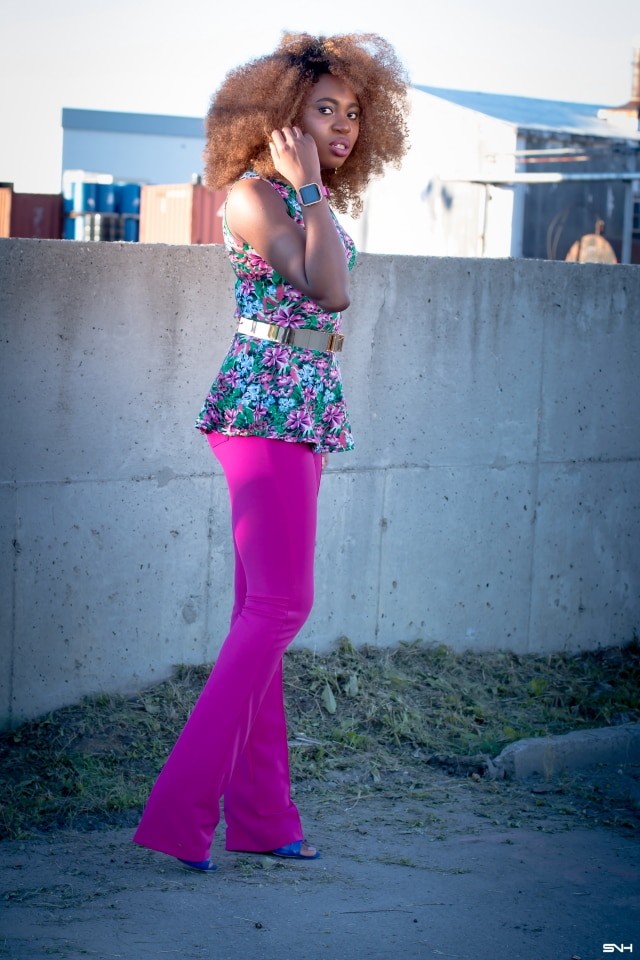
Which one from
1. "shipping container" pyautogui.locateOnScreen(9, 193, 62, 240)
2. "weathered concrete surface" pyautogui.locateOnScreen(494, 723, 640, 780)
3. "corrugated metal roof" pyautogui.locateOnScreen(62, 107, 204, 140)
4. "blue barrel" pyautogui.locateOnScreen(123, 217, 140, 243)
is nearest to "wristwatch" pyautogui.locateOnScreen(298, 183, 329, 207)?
"weathered concrete surface" pyautogui.locateOnScreen(494, 723, 640, 780)

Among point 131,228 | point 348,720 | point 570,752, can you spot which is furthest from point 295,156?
point 131,228

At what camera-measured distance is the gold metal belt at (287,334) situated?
311cm

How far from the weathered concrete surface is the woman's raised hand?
2.26 meters

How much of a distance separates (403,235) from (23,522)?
74.0ft

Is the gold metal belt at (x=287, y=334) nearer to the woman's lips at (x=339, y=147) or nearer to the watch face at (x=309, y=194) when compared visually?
the watch face at (x=309, y=194)

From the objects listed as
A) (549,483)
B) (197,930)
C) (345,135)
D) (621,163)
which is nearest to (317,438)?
(345,135)

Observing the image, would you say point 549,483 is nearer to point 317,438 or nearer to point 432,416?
point 432,416

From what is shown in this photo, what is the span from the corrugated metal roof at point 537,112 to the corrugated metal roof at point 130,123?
24.6 m

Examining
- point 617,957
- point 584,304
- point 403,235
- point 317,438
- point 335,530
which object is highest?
point 403,235

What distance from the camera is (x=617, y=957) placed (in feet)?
9.40

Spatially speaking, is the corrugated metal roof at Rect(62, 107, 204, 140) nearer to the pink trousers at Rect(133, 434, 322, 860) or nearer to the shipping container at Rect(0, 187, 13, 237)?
the shipping container at Rect(0, 187, 13, 237)

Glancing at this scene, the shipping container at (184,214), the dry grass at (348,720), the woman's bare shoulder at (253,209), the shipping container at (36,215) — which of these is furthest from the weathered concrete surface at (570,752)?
the shipping container at (36,215)

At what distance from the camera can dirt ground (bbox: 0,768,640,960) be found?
2.83 m

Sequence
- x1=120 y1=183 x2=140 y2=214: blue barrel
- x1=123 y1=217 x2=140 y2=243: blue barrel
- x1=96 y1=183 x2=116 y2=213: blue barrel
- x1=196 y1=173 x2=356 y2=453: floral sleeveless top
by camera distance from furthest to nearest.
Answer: x1=120 y1=183 x2=140 y2=214: blue barrel < x1=123 y1=217 x2=140 y2=243: blue barrel < x1=96 y1=183 x2=116 y2=213: blue barrel < x1=196 y1=173 x2=356 y2=453: floral sleeveless top
